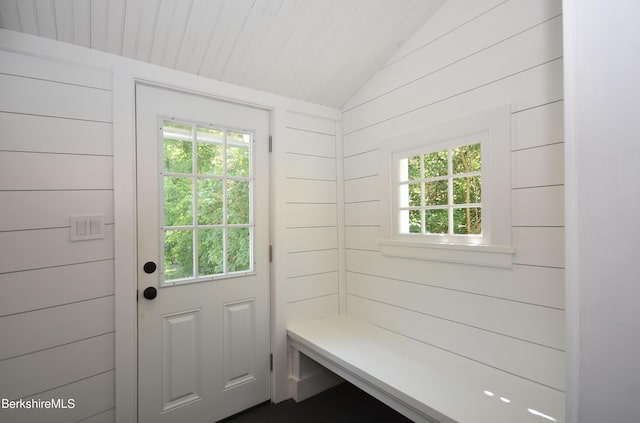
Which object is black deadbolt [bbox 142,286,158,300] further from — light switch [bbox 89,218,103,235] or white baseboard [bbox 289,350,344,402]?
white baseboard [bbox 289,350,344,402]

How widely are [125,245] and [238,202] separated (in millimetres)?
672

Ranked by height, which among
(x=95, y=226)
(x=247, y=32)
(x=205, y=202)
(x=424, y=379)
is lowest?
(x=424, y=379)

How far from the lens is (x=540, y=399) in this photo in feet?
4.39

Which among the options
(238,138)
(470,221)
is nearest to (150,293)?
(238,138)

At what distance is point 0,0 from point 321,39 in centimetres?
142

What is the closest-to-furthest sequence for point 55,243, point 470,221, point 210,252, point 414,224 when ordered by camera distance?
point 55,243, point 210,252, point 414,224, point 470,221

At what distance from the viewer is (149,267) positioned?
1.71 m

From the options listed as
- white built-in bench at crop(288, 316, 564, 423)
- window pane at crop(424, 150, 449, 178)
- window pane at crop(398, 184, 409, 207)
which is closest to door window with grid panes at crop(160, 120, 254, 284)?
white built-in bench at crop(288, 316, 564, 423)

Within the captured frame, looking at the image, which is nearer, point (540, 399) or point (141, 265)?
point (540, 399)

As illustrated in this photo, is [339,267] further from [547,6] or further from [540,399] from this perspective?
[547,6]

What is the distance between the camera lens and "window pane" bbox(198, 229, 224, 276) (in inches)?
74.3

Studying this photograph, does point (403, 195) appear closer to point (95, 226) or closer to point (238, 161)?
point (238, 161)

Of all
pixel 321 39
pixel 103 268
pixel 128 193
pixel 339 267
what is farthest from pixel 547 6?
pixel 103 268

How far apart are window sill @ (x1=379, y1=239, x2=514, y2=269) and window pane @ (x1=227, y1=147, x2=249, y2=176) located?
3.37ft
